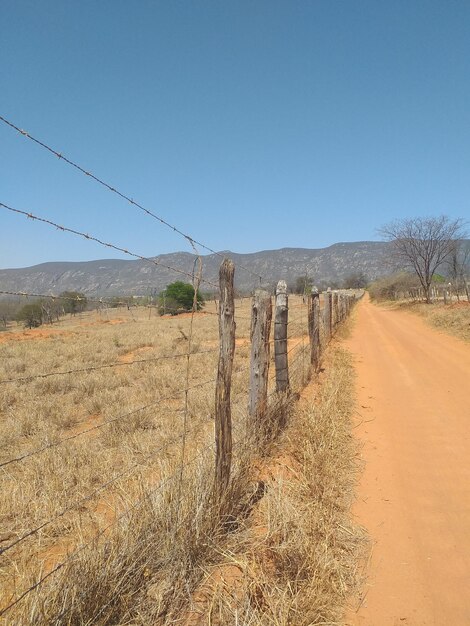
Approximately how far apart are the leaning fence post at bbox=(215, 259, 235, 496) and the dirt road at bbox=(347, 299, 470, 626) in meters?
1.29

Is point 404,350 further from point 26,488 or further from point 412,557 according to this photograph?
point 26,488

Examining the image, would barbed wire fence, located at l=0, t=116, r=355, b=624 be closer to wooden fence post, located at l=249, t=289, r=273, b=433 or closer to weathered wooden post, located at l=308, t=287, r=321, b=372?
wooden fence post, located at l=249, t=289, r=273, b=433

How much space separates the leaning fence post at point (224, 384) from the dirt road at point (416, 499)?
129cm

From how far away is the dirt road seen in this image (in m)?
2.60

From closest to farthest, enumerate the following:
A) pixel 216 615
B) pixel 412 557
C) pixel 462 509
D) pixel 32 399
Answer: pixel 216 615 → pixel 412 557 → pixel 462 509 → pixel 32 399

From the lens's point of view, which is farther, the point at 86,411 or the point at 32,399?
the point at 32,399

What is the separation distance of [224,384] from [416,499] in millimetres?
2271

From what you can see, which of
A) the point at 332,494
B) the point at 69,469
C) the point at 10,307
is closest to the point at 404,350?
the point at 332,494

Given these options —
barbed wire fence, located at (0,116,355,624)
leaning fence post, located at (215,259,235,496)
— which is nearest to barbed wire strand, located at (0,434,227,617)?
barbed wire fence, located at (0,116,355,624)

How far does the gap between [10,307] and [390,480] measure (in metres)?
54.1

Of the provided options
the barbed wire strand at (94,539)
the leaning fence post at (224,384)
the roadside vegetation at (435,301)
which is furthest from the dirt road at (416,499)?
the roadside vegetation at (435,301)

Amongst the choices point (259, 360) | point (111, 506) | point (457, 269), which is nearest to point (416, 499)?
point (259, 360)

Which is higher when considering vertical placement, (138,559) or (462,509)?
(138,559)

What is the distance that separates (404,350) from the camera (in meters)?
12.4
